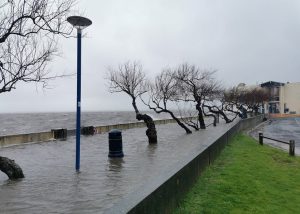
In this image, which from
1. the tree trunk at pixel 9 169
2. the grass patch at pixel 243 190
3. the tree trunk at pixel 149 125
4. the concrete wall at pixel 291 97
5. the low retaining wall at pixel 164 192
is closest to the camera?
the low retaining wall at pixel 164 192

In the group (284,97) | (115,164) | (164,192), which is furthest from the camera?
(284,97)

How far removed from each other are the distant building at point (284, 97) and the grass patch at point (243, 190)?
97575 mm

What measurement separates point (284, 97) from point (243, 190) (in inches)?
4149

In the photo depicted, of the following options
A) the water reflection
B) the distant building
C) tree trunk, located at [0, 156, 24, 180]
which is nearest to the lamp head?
tree trunk, located at [0, 156, 24, 180]

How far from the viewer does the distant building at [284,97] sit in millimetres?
107812

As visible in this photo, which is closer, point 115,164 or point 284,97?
point 115,164

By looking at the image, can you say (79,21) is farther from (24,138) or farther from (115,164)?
(24,138)

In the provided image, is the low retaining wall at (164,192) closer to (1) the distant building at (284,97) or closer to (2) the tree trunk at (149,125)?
(2) the tree trunk at (149,125)

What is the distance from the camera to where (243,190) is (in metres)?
10.2

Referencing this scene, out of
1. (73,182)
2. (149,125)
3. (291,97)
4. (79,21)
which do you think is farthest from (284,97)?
(73,182)

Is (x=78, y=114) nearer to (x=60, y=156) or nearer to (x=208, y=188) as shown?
(x=208, y=188)

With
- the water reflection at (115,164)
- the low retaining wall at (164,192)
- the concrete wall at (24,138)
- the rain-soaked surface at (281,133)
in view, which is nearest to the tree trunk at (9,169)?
the water reflection at (115,164)

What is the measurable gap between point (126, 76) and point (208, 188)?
52.2ft

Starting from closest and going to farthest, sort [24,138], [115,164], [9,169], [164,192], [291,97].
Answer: [164,192] < [9,169] < [115,164] < [24,138] < [291,97]
